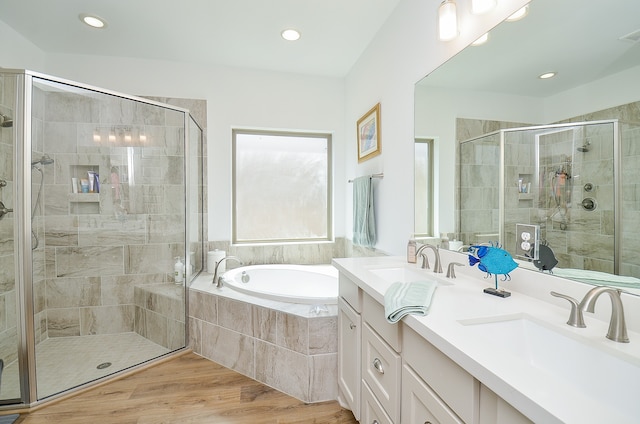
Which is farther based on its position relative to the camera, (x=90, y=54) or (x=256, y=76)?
(x=256, y=76)

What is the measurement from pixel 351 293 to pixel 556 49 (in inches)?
51.7

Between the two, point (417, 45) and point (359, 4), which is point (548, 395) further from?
point (359, 4)

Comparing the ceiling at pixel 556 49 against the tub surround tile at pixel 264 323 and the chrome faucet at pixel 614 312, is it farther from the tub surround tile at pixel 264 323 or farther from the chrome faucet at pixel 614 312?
the tub surround tile at pixel 264 323

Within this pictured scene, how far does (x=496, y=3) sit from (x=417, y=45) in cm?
58

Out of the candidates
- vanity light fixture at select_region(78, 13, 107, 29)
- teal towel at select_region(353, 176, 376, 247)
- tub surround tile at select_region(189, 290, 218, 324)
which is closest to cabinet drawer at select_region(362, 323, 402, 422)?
teal towel at select_region(353, 176, 376, 247)

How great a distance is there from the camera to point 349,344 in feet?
4.89

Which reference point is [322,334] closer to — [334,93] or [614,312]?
[614,312]

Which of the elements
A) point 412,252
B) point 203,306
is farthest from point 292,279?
point 412,252

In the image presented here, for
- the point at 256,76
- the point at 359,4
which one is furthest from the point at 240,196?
the point at 359,4

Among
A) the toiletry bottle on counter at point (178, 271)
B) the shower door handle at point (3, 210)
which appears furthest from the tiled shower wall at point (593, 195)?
the shower door handle at point (3, 210)

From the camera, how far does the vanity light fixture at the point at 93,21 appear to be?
2.10m

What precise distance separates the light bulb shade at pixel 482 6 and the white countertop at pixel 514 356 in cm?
116

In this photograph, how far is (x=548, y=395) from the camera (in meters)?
0.51

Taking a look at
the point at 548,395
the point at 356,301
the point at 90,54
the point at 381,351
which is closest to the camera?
the point at 548,395
